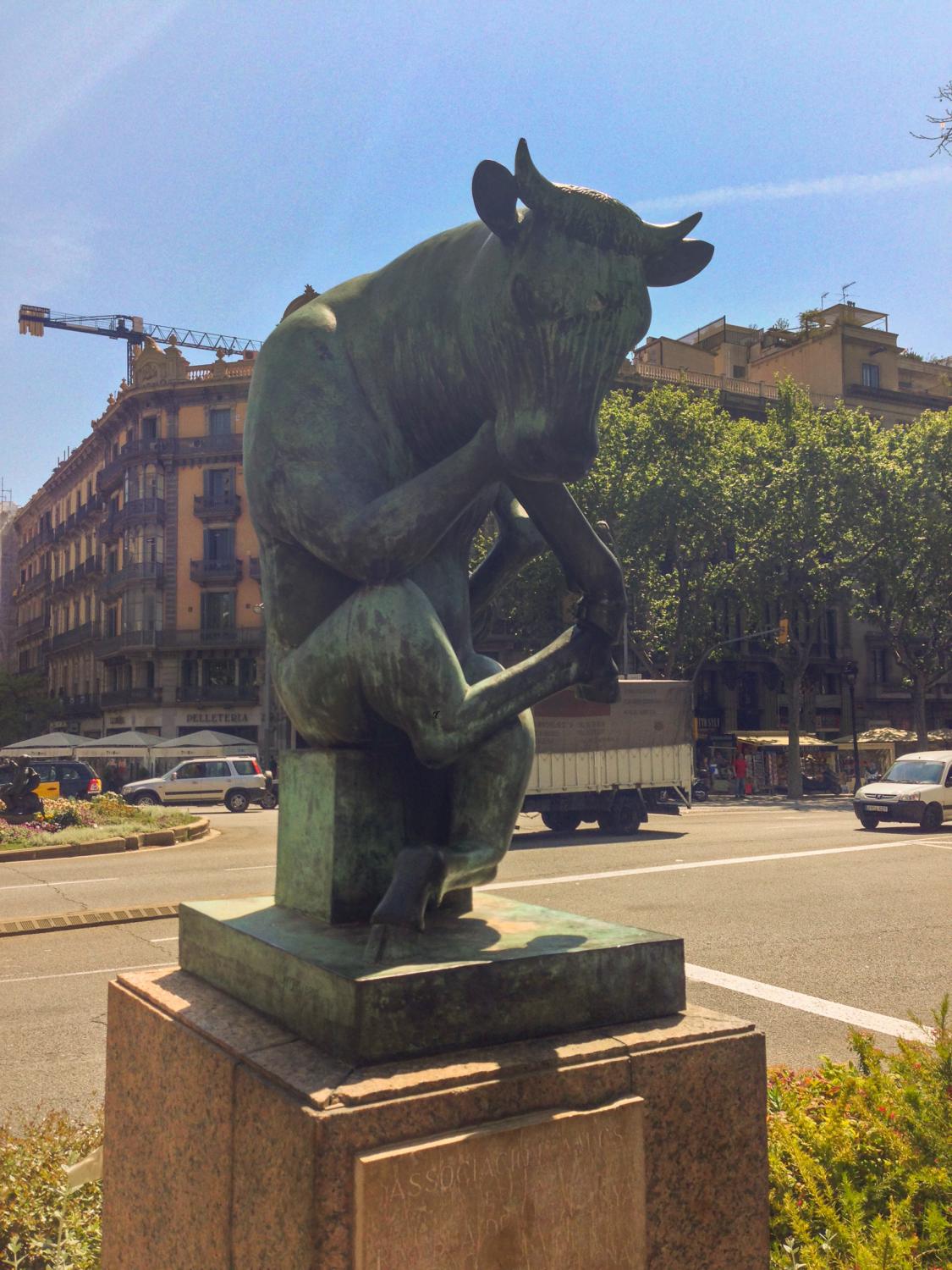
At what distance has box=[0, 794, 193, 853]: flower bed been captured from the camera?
704 inches

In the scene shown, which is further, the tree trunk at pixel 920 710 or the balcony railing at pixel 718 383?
the balcony railing at pixel 718 383

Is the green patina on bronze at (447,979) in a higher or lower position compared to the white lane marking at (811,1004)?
higher

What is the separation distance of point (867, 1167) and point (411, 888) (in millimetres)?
2340

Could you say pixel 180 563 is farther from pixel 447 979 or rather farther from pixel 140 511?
pixel 447 979

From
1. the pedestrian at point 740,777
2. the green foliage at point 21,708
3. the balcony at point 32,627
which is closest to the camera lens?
the pedestrian at point 740,777

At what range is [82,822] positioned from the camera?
20.6 meters

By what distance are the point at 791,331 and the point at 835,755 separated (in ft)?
88.8

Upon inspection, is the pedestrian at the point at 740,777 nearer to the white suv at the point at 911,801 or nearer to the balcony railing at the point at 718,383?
the white suv at the point at 911,801

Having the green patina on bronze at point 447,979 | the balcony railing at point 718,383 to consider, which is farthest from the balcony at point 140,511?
the green patina on bronze at point 447,979

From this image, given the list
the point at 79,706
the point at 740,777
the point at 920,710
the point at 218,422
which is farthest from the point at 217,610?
the point at 920,710

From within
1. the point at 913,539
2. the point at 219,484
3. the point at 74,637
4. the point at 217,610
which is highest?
the point at 219,484

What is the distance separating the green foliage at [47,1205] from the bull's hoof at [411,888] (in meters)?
2.02

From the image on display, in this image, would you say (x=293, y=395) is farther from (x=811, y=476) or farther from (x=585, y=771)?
(x=811, y=476)

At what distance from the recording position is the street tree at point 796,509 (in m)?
34.8
